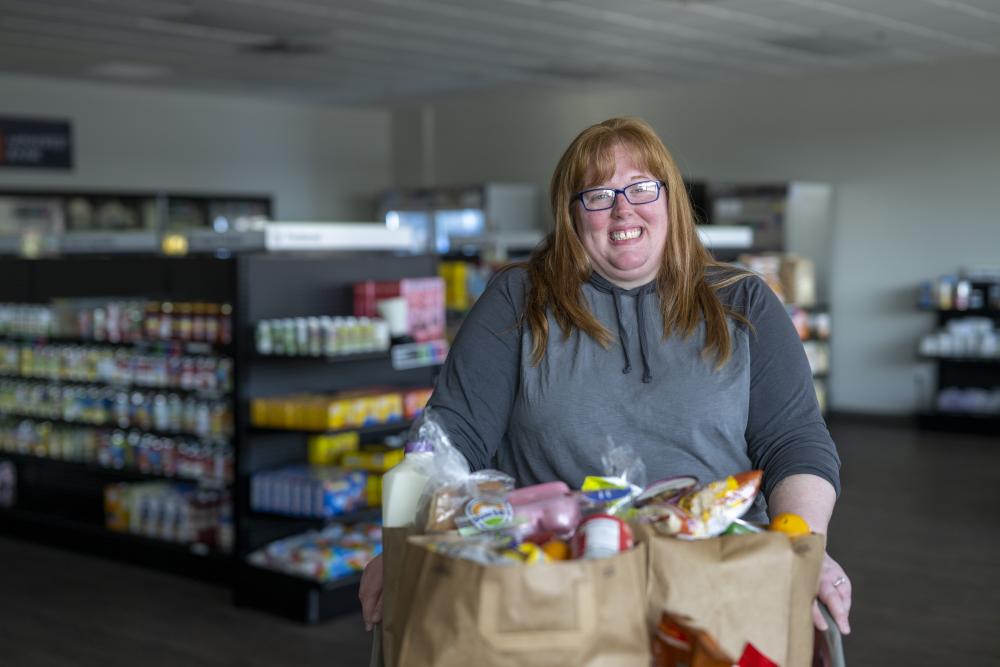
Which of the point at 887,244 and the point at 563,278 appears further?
the point at 887,244

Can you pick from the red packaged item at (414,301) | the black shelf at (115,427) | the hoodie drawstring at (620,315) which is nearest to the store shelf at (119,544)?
the black shelf at (115,427)

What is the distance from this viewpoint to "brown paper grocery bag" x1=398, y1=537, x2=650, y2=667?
4.20 feet

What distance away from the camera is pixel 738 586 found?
1409 mm

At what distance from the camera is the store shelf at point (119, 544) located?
5738mm

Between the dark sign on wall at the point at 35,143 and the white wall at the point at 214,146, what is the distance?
0.31ft

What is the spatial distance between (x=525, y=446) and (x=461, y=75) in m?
10.0

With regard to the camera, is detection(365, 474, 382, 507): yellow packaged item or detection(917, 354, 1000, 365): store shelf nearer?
detection(365, 474, 382, 507): yellow packaged item

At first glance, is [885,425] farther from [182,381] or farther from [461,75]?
[182,381]

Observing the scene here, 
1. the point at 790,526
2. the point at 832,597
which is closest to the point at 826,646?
the point at 832,597

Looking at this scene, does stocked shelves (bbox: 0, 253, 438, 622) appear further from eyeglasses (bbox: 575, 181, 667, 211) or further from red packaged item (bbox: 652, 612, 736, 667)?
red packaged item (bbox: 652, 612, 736, 667)

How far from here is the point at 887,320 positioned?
1114cm

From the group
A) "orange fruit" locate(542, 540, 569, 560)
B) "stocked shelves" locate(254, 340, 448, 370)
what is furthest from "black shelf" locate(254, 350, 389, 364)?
"orange fruit" locate(542, 540, 569, 560)

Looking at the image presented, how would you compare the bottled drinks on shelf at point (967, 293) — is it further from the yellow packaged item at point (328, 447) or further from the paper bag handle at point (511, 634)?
the paper bag handle at point (511, 634)

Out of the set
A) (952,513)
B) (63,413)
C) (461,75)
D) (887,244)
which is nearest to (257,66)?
(461,75)
